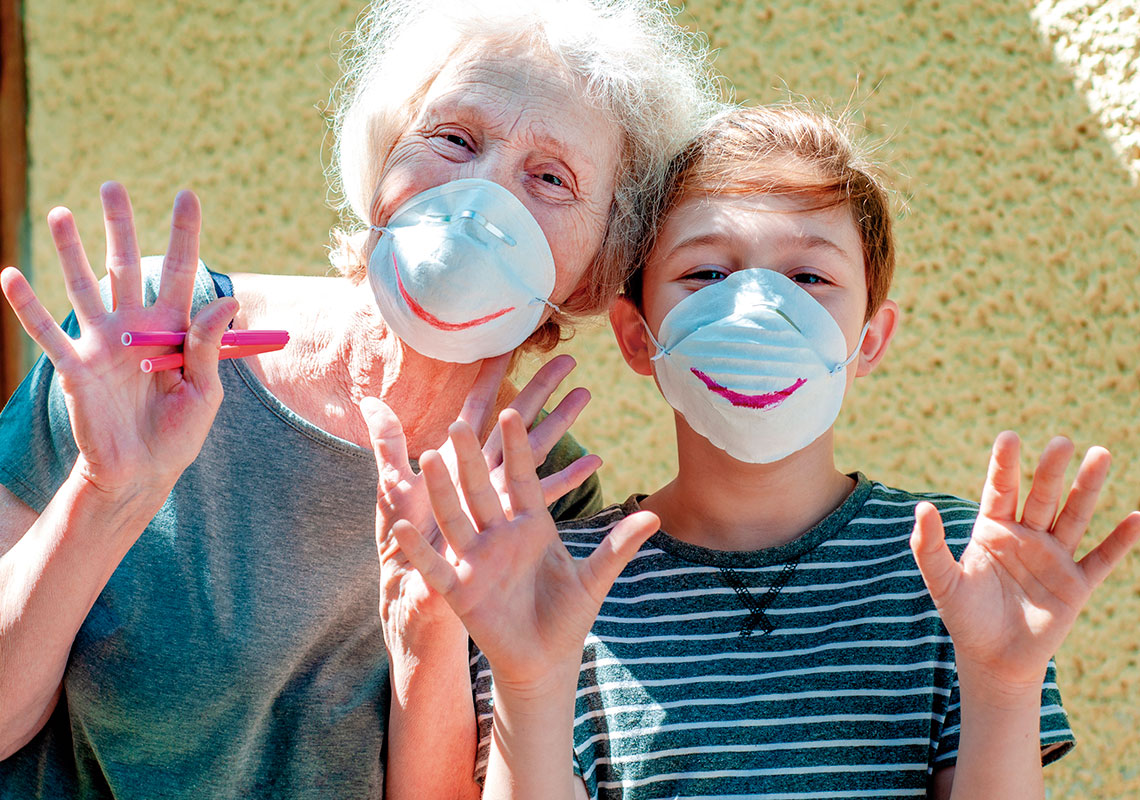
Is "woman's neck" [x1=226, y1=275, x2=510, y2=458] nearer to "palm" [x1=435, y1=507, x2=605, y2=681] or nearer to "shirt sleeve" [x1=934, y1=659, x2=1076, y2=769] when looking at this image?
"palm" [x1=435, y1=507, x2=605, y2=681]

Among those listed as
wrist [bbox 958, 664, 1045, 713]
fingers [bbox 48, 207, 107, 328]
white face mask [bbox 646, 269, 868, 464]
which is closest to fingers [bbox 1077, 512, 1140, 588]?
wrist [bbox 958, 664, 1045, 713]

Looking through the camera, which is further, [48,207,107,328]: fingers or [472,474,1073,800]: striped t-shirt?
[472,474,1073,800]: striped t-shirt

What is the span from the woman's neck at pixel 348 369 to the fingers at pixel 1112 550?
2.84 feet

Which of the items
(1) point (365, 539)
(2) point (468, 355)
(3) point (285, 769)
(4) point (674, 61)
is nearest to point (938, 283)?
(4) point (674, 61)

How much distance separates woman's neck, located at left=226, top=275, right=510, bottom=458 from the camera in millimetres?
1547

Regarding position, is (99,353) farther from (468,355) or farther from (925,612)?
(925,612)

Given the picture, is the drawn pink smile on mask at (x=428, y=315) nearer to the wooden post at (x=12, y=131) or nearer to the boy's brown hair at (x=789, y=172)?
the boy's brown hair at (x=789, y=172)

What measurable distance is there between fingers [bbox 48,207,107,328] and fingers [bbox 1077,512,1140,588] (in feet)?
3.58

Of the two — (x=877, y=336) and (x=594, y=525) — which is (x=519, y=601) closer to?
(x=594, y=525)

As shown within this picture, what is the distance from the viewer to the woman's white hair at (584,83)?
1.50 meters

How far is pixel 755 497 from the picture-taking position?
1494mm

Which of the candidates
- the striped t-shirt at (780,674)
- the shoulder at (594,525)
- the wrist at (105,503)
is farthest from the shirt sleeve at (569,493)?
the wrist at (105,503)

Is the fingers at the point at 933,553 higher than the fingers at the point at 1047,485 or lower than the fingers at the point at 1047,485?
lower

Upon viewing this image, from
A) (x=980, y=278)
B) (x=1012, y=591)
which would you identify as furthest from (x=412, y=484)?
(x=980, y=278)
